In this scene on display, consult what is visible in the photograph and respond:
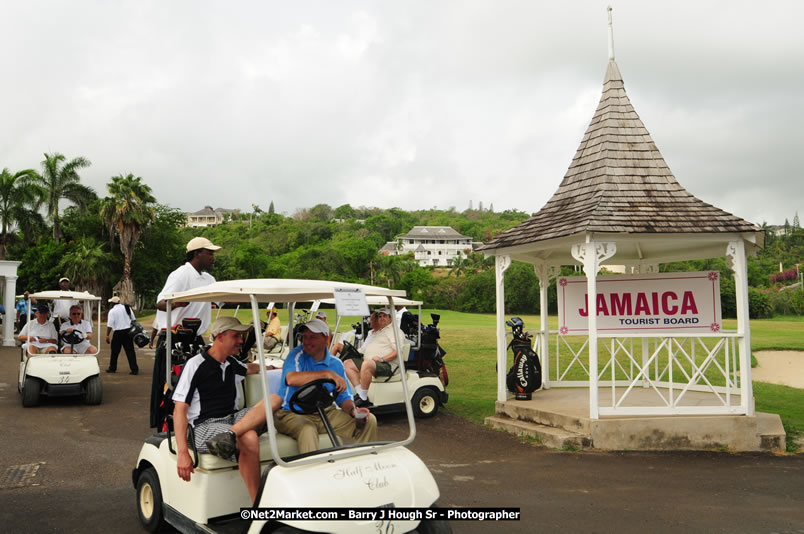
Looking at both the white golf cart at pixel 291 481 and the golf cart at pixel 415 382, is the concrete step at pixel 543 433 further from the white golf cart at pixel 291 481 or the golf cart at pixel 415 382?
the white golf cart at pixel 291 481

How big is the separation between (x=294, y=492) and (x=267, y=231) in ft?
327

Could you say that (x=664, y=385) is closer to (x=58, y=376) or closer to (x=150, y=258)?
(x=58, y=376)

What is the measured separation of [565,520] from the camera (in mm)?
5363

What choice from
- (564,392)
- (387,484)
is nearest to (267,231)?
(564,392)

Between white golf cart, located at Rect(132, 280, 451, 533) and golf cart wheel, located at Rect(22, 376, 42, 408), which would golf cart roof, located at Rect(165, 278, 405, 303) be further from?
golf cart wheel, located at Rect(22, 376, 42, 408)

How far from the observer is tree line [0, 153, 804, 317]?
141 feet

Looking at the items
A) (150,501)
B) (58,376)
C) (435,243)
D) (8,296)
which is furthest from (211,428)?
(435,243)

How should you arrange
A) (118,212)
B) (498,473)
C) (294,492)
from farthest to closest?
(118,212)
(498,473)
(294,492)

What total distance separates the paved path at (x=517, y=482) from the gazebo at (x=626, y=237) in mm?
1002

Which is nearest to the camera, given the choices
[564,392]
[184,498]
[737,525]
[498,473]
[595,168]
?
[184,498]

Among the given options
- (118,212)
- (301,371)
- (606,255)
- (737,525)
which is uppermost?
(118,212)

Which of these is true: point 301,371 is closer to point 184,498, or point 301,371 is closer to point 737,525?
point 184,498

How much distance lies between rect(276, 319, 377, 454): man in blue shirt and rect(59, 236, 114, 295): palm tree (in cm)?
4307

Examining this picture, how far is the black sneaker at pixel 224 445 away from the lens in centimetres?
425
